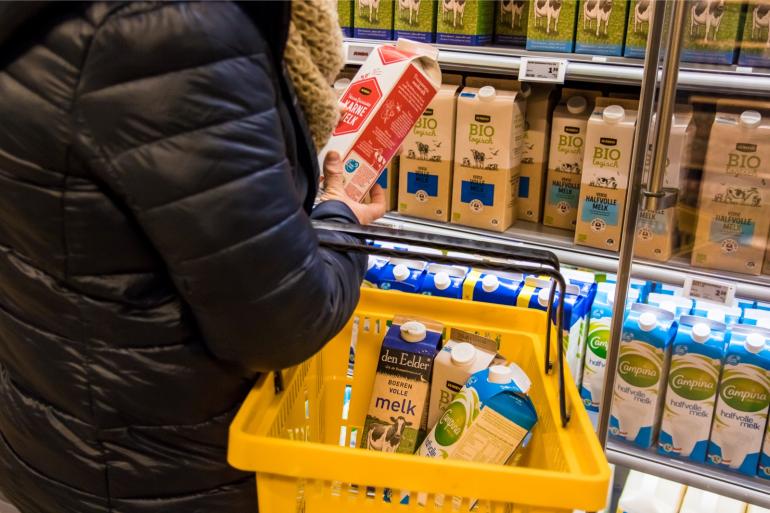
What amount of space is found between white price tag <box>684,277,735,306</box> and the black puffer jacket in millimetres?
949

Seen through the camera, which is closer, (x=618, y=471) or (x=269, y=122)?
(x=269, y=122)

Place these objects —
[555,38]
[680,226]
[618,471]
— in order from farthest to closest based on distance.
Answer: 1. [618,471]
2. [555,38]
3. [680,226]

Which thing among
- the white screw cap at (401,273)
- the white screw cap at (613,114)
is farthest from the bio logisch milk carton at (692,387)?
the white screw cap at (401,273)

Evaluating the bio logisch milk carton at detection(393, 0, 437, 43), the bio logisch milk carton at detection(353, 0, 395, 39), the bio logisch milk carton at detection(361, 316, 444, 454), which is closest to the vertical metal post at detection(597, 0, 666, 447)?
the bio logisch milk carton at detection(361, 316, 444, 454)

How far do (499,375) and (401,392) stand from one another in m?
0.22

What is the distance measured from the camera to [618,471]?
2059 millimetres

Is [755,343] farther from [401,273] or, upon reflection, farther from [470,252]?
[470,252]

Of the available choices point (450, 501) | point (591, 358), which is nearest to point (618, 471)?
point (591, 358)

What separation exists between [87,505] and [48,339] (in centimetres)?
26

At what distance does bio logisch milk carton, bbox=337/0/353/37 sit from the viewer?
2057mm

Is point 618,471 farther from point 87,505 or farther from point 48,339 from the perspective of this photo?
point 48,339

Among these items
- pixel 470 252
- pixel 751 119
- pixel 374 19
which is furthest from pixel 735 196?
pixel 374 19

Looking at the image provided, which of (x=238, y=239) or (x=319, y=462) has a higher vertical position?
(x=238, y=239)

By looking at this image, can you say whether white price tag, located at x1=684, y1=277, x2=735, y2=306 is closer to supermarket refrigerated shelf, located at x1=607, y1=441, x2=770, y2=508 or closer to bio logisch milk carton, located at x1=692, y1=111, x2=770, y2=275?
bio logisch milk carton, located at x1=692, y1=111, x2=770, y2=275
